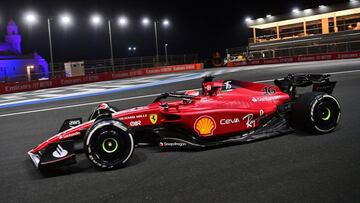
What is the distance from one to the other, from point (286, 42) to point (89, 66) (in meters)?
28.7

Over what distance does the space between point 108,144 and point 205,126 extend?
146 cm

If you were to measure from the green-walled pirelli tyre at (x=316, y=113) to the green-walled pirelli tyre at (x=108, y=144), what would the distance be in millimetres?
2704

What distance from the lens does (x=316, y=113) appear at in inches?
237

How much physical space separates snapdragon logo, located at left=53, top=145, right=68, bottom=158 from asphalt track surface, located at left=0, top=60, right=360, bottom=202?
0.86 ft

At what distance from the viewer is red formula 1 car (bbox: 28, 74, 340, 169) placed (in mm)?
5498

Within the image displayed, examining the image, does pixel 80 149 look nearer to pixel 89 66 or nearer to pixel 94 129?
pixel 94 129

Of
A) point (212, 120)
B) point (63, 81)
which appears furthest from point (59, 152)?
point (63, 81)

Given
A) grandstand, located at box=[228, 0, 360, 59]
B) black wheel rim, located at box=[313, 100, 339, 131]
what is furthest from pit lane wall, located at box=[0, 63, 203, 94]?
black wheel rim, located at box=[313, 100, 339, 131]

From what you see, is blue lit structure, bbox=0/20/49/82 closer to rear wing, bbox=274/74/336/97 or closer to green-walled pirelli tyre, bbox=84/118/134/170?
rear wing, bbox=274/74/336/97

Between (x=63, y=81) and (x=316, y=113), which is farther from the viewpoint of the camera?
(x=63, y=81)

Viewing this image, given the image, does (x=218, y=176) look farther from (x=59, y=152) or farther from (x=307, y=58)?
(x=307, y=58)

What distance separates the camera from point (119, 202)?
392cm

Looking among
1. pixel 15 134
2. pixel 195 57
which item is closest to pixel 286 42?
pixel 195 57

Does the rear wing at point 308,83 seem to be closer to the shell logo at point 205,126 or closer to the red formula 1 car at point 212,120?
the red formula 1 car at point 212,120
